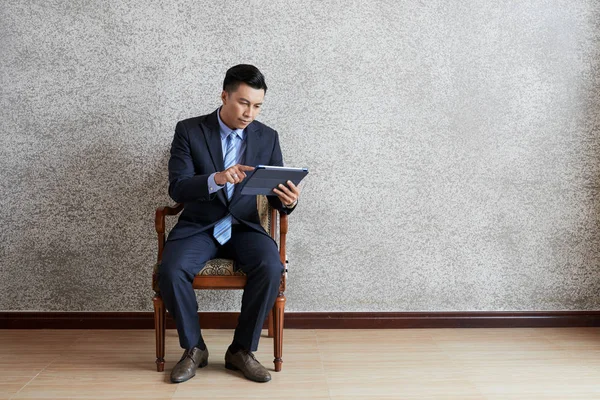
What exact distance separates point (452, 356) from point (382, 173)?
1.06m

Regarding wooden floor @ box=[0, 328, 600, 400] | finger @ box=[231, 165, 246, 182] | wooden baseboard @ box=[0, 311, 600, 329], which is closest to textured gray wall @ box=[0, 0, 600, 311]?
wooden baseboard @ box=[0, 311, 600, 329]

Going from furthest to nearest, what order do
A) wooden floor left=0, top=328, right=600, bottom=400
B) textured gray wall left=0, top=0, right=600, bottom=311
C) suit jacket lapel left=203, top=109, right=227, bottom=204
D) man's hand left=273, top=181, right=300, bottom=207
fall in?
textured gray wall left=0, top=0, right=600, bottom=311
suit jacket lapel left=203, top=109, right=227, bottom=204
man's hand left=273, top=181, right=300, bottom=207
wooden floor left=0, top=328, right=600, bottom=400

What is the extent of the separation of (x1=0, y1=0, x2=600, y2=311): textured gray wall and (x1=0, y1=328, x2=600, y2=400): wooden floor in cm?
25

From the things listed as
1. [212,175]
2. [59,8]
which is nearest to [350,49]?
[212,175]

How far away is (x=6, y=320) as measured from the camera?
3.51m

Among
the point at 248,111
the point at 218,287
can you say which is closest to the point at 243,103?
the point at 248,111

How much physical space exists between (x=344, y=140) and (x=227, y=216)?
914 millimetres

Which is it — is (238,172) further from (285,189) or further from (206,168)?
(206,168)

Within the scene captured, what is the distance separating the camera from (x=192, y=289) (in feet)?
9.02

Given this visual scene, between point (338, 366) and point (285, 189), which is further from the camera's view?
point (338, 366)

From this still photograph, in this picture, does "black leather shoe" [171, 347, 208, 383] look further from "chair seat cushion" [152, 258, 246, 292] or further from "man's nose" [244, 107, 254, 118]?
"man's nose" [244, 107, 254, 118]

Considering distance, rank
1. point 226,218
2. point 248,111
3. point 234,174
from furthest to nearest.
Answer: point 226,218 < point 248,111 < point 234,174

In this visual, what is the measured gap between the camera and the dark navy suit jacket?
2939 millimetres

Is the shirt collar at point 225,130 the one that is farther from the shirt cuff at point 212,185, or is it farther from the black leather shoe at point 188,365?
the black leather shoe at point 188,365
